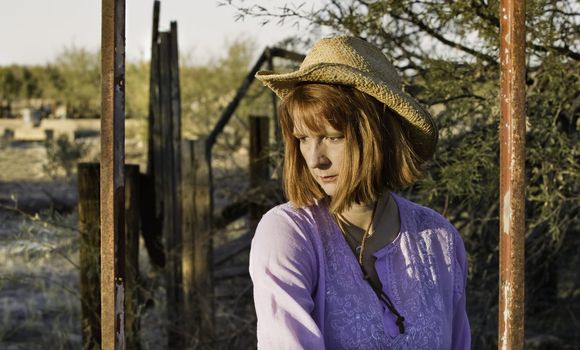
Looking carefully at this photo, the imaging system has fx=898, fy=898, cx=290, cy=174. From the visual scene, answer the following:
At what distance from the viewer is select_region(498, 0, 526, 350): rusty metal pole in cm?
165

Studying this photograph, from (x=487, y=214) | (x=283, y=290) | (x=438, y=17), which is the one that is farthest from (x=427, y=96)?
(x=283, y=290)

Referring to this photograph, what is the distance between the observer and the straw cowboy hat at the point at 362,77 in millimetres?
1942

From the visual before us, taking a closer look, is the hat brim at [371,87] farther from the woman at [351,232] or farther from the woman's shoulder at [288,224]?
the woman's shoulder at [288,224]

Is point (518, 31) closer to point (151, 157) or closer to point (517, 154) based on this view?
point (517, 154)

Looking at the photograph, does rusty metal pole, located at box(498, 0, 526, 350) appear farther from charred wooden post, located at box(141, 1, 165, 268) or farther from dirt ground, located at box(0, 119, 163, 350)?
charred wooden post, located at box(141, 1, 165, 268)

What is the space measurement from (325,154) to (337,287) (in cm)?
30

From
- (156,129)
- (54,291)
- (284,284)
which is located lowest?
(54,291)

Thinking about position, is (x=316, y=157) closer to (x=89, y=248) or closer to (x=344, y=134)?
(x=344, y=134)

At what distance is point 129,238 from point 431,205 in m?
1.61

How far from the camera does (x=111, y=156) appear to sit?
5.62 ft

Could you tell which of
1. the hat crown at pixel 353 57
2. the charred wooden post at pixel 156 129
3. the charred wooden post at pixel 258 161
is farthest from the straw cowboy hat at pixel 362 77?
the charred wooden post at pixel 156 129

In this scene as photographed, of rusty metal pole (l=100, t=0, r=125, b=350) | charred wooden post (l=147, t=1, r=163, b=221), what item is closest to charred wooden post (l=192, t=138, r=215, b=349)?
charred wooden post (l=147, t=1, r=163, b=221)

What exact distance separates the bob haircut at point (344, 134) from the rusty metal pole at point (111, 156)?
44 centimetres

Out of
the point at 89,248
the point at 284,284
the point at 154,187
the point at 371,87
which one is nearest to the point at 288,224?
the point at 284,284
